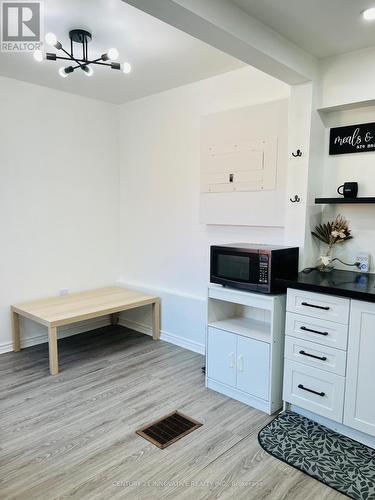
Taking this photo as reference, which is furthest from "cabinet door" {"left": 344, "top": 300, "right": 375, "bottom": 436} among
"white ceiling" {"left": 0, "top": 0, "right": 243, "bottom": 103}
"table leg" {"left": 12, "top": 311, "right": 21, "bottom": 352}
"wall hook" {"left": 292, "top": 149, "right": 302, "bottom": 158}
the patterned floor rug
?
"table leg" {"left": 12, "top": 311, "right": 21, "bottom": 352}

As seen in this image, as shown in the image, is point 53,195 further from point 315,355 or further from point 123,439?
point 315,355

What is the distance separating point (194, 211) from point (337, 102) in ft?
5.35

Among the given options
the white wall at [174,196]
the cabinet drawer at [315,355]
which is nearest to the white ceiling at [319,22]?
the white wall at [174,196]

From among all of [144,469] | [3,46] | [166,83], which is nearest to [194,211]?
[166,83]

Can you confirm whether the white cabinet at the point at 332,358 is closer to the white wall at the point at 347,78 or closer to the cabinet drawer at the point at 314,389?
the cabinet drawer at the point at 314,389

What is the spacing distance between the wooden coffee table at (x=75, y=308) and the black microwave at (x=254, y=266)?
1300 millimetres

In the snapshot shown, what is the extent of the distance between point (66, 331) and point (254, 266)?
265 cm

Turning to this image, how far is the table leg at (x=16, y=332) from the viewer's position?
3.69 meters

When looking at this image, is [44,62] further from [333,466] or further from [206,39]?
[333,466]

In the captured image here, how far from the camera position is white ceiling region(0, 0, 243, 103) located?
2.33 m

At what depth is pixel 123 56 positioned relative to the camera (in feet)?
9.79

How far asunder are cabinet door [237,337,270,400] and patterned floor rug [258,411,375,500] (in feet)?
0.79

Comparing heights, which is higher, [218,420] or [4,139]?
[4,139]

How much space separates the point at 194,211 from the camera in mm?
3752
